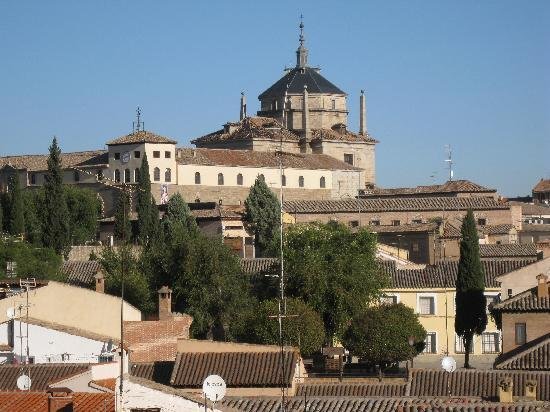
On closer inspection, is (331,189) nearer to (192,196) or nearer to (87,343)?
(192,196)

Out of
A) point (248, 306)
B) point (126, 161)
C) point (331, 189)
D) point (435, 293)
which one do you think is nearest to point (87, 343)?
point (248, 306)

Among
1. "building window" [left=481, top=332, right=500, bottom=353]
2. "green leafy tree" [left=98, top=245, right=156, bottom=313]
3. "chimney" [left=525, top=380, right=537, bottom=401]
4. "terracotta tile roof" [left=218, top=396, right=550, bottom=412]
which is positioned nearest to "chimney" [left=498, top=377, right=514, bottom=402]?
"chimney" [left=525, top=380, right=537, bottom=401]

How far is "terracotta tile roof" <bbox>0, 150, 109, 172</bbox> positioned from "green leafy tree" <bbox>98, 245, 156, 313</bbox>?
34279mm

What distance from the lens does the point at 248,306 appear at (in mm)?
47562

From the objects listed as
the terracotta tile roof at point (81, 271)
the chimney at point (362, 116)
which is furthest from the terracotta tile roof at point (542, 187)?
the terracotta tile roof at point (81, 271)

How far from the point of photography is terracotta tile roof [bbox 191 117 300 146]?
101 m

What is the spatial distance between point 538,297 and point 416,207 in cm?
5172

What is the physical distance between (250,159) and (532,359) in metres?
61.0

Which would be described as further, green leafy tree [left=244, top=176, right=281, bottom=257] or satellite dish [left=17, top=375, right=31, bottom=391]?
green leafy tree [left=244, top=176, right=281, bottom=257]

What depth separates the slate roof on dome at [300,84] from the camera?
4230 inches

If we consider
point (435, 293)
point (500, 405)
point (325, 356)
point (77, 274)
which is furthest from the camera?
point (77, 274)

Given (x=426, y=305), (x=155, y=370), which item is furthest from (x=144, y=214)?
(x=155, y=370)

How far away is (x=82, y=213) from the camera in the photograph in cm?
7938

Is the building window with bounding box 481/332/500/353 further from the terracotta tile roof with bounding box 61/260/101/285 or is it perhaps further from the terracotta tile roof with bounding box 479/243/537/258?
the terracotta tile roof with bounding box 61/260/101/285
